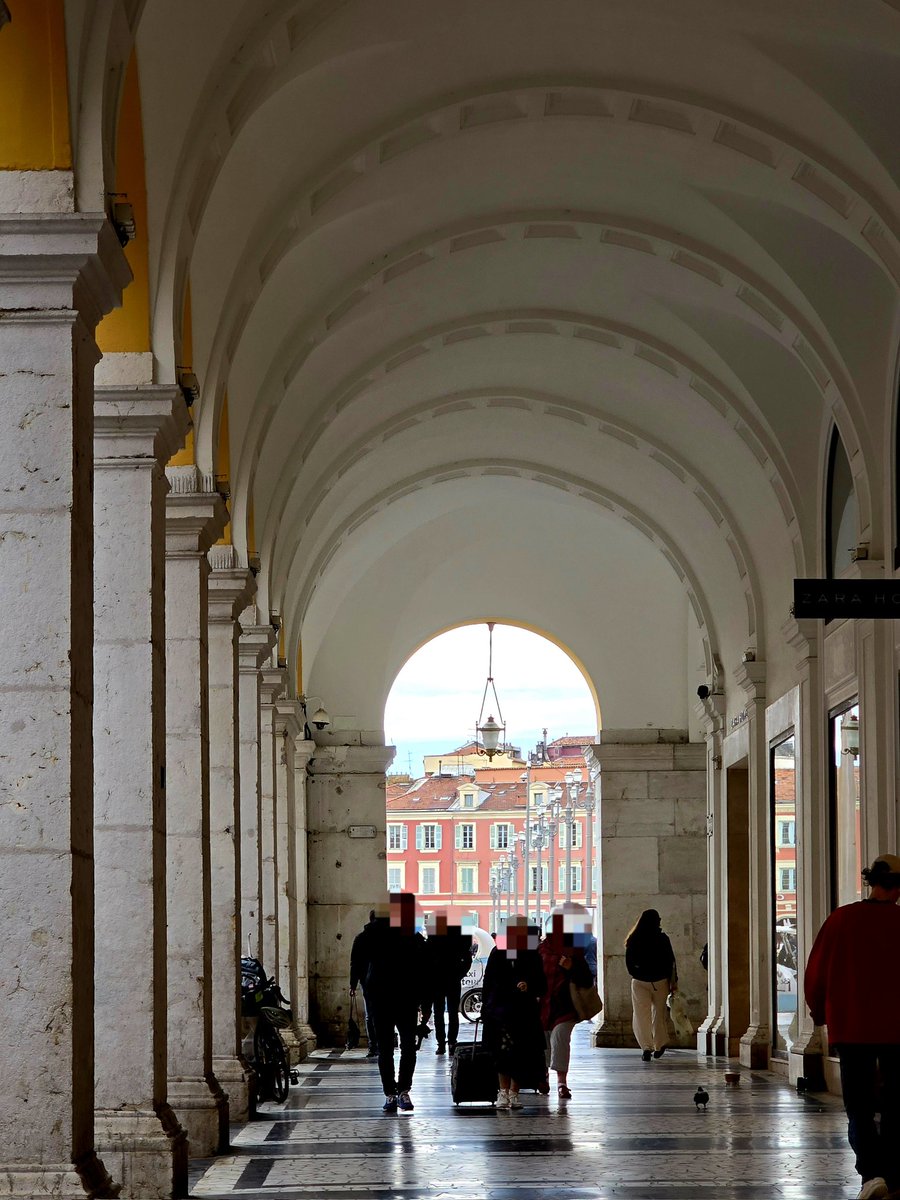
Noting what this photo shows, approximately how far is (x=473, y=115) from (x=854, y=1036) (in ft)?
22.6

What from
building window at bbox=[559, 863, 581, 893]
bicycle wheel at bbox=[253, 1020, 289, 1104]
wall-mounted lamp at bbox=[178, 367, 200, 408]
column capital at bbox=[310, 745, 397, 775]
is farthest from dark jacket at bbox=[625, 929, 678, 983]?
building window at bbox=[559, 863, 581, 893]

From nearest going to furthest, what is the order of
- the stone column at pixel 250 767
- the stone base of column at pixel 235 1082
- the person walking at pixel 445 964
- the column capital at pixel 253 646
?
the stone base of column at pixel 235 1082, the stone column at pixel 250 767, the column capital at pixel 253 646, the person walking at pixel 445 964

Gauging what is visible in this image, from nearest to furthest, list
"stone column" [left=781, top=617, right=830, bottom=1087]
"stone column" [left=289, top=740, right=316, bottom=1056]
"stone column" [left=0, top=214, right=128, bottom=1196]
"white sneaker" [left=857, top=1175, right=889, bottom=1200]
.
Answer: "stone column" [left=0, top=214, right=128, bottom=1196], "white sneaker" [left=857, top=1175, right=889, bottom=1200], "stone column" [left=781, top=617, right=830, bottom=1087], "stone column" [left=289, top=740, right=316, bottom=1056]

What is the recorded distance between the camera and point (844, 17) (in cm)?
1002

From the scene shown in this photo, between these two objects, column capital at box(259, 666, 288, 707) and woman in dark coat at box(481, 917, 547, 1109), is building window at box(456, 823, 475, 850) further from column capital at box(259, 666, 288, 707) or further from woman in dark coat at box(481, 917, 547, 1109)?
woman in dark coat at box(481, 917, 547, 1109)

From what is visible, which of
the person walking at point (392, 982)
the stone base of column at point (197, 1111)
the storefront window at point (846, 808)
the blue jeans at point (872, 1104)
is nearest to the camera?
A: the blue jeans at point (872, 1104)

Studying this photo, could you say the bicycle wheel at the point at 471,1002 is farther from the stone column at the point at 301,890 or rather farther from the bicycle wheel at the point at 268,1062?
the bicycle wheel at the point at 268,1062

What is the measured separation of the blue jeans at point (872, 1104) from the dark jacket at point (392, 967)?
485 cm

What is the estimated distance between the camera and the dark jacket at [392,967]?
1211 cm

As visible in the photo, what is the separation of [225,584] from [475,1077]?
402 centimetres

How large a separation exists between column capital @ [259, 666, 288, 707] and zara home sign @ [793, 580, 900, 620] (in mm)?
8213

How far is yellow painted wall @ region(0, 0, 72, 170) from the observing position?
6.50 meters

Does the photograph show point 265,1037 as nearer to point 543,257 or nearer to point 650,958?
point 650,958

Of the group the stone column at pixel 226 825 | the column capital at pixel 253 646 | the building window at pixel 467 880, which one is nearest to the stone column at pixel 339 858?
the column capital at pixel 253 646
